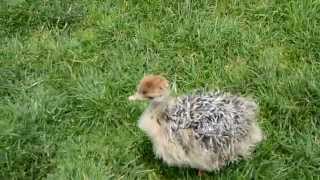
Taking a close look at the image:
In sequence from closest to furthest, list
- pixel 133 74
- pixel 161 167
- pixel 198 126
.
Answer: pixel 198 126 < pixel 161 167 < pixel 133 74

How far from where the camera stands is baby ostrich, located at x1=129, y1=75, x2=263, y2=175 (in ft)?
11.1

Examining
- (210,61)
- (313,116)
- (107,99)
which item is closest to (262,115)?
(313,116)

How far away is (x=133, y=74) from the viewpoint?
412 cm

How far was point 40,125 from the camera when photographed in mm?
3814

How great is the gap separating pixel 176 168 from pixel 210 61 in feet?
2.92

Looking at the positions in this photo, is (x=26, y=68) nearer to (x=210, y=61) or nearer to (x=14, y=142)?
(x=14, y=142)

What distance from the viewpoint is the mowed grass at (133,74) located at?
3.66 meters

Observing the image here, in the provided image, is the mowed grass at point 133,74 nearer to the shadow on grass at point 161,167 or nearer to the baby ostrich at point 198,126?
the shadow on grass at point 161,167

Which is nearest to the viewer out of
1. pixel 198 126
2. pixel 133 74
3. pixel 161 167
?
pixel 198 126

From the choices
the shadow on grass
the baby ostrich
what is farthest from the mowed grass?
the baby ostrich

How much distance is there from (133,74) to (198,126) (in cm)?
87

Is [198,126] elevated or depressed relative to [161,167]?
elevated

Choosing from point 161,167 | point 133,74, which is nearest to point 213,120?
point 161,167

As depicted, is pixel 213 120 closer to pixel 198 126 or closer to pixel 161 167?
pixel 198 126
